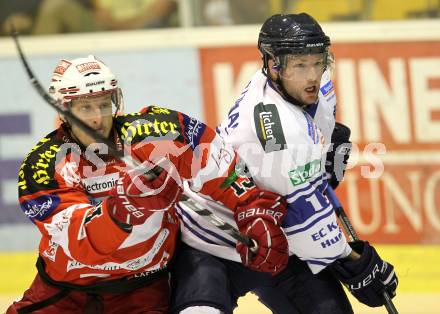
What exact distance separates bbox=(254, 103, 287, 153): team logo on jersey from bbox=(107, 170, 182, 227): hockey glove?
1.53 feet

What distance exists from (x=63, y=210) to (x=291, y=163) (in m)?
0.81

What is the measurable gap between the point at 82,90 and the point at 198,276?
31.0 inches

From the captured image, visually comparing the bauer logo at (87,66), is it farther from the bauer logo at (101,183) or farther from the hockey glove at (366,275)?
the hockey glove at (366,275)

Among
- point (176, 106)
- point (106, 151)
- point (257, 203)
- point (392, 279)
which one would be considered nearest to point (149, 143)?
point (106, 151)

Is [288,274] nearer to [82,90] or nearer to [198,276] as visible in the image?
[198,276]

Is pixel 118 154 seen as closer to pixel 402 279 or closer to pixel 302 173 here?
pixel 302 173

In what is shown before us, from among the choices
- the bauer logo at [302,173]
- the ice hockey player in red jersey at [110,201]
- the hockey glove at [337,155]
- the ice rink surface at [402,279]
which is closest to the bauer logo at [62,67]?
the ice hockey player in red jersey at [110,201]

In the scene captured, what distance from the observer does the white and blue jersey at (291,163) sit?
3791mm

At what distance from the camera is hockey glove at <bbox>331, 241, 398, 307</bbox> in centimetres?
395

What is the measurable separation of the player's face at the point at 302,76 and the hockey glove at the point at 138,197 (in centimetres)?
68

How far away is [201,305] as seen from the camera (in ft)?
12.4

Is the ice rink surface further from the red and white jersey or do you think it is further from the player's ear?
the player's ear

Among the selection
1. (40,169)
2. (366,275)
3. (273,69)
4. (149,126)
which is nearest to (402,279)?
(366,275)

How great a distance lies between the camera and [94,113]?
147 inches
